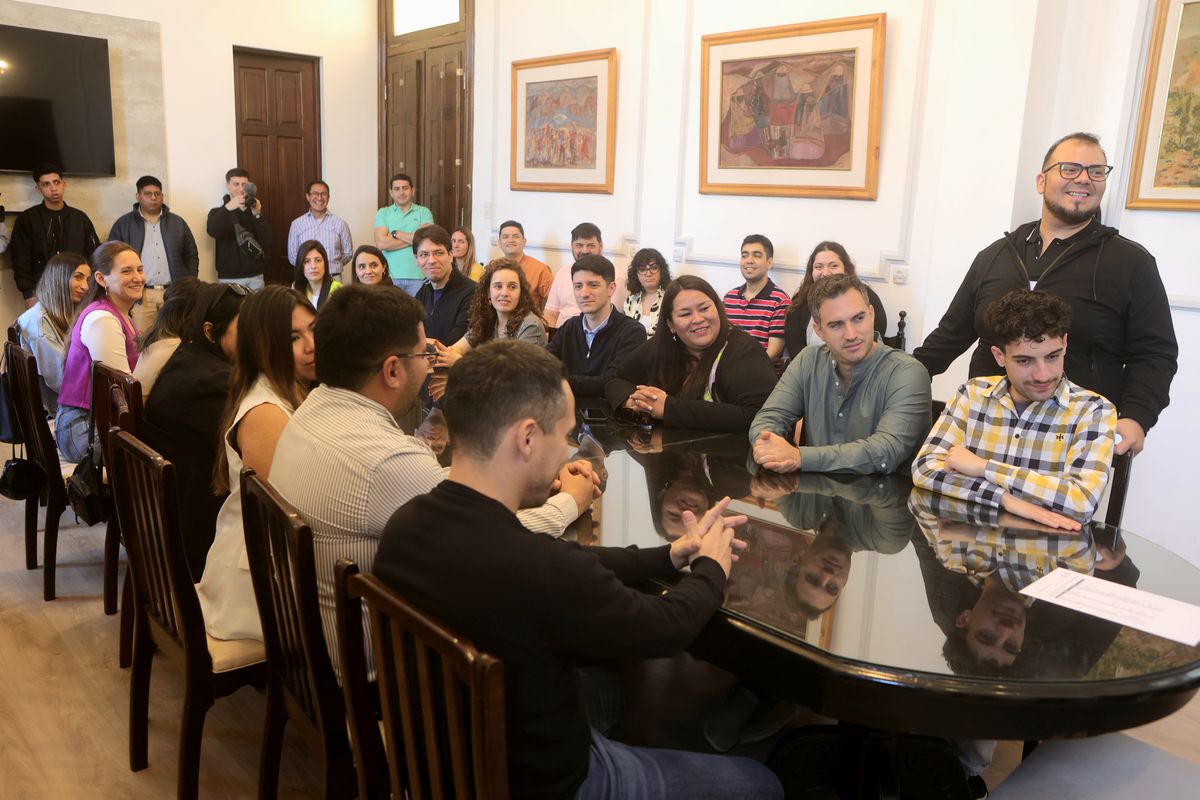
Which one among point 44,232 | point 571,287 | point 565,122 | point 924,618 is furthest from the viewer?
point 565,122

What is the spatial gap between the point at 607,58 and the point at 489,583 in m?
5.57

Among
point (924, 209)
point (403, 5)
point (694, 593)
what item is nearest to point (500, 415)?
point (694, 593)

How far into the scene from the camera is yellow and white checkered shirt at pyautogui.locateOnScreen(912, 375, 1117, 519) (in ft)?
6.38

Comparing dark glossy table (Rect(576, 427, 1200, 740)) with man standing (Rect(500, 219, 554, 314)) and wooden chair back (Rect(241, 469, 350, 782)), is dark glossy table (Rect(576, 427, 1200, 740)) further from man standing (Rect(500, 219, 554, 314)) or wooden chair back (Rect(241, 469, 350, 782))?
man standing (Rect(500, 219, 554, 314))

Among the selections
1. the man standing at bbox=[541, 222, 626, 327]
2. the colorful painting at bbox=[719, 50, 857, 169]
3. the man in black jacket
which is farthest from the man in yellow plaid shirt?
the man standing at bbox=[541, 222, 626, 327]

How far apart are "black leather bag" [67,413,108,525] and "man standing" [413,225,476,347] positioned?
1732mm

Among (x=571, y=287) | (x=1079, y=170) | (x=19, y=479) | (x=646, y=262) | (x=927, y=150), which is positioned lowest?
(x=19, y=479)

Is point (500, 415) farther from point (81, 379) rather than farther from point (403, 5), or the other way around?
point (403, 5)

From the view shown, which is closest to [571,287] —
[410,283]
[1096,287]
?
[410,283]

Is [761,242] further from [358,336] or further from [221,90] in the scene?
[221,90]

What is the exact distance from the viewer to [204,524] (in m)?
2.39

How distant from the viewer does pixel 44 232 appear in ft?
20.7

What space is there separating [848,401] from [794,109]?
326cm

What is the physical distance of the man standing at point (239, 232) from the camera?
23.7 feet
